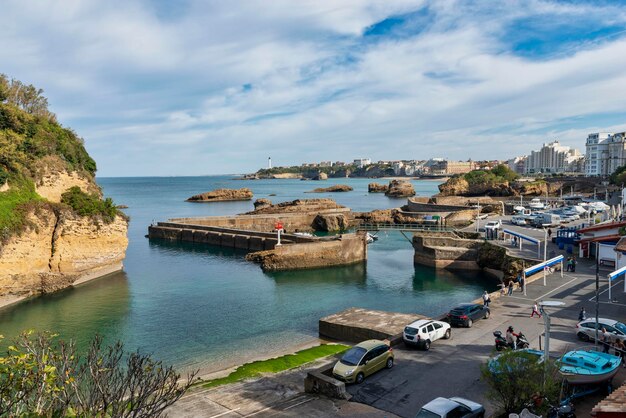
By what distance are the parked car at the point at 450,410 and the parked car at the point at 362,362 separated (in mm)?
3820

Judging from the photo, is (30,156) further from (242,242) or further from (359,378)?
(359,378)

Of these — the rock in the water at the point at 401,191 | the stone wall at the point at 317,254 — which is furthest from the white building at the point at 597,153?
the stone wall at the point at 317,254

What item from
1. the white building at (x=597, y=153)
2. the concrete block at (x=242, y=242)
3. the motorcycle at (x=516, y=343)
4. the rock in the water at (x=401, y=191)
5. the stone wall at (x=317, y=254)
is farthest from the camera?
the white building at (x=597, y=153)

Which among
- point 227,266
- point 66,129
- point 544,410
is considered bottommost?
point 227,266

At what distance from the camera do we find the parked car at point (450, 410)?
12023mm

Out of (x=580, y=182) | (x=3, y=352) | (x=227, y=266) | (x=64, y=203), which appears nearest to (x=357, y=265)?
(x=227, y=266)

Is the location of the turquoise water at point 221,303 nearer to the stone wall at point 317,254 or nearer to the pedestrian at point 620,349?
the stone wall at point 317,254

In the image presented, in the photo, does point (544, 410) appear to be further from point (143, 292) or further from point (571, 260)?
point (143, 292)

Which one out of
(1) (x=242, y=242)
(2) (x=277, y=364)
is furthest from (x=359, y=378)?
(1) (x=242, y=242)

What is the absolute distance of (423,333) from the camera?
18938 millimetres

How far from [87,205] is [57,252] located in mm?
5054

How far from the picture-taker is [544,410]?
1195cm

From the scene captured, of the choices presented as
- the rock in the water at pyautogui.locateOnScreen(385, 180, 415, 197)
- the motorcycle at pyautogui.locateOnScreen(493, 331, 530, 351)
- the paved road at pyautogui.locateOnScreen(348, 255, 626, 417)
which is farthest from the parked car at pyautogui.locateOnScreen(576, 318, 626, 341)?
the rock in the water at pyautogui.locateOnScreen(385, 180, 415, 197)

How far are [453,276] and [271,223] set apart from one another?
37032 mm
